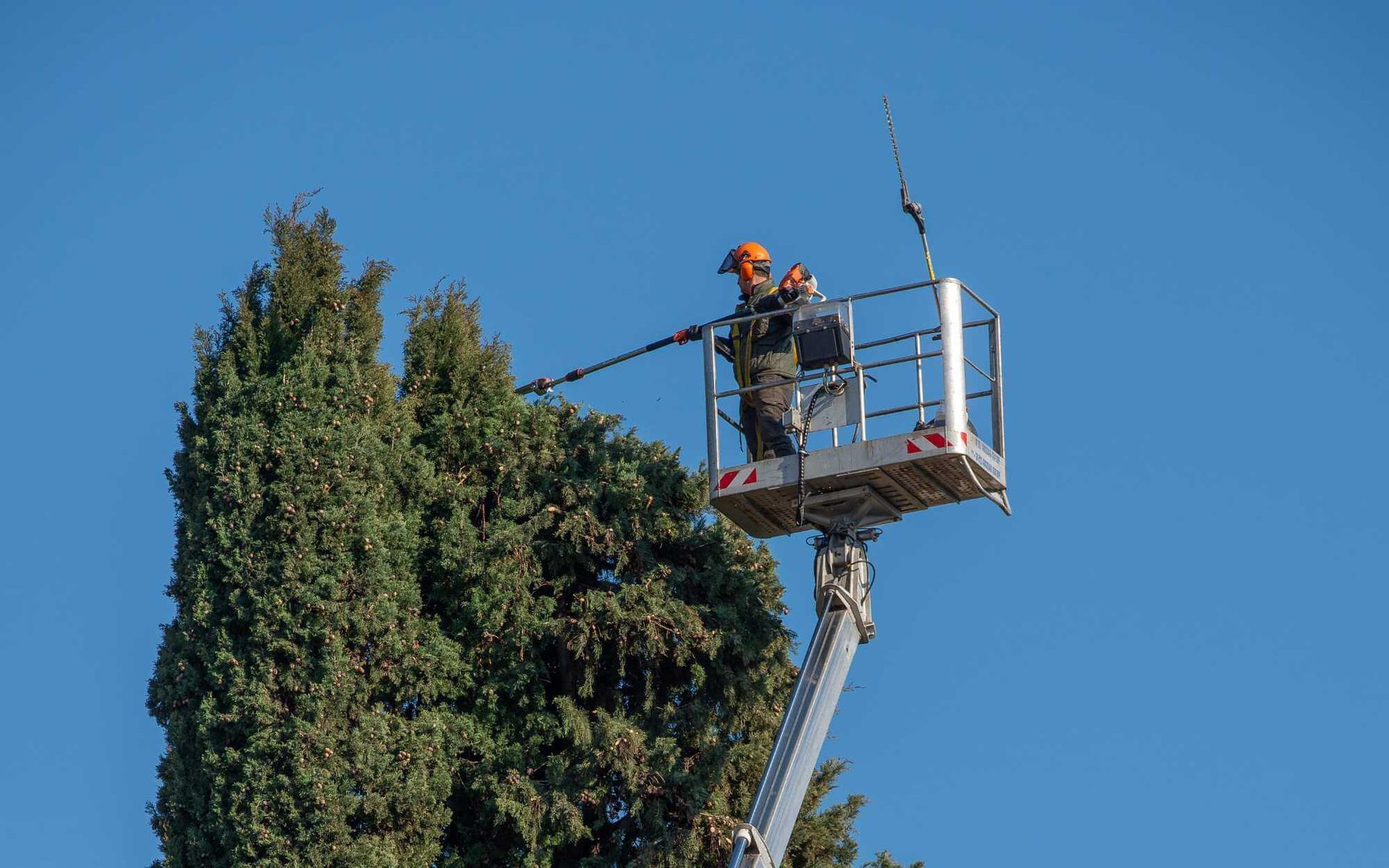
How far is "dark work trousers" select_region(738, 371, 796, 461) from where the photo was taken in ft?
70.0

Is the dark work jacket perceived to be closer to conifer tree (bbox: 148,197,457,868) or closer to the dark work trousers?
the dark work trousers

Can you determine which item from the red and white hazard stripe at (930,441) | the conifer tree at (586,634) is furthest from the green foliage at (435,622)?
the red and white hazard stripe at (930,441)

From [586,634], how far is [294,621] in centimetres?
304

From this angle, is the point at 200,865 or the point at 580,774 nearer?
the point at 200,865

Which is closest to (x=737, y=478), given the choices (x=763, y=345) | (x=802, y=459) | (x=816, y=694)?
(x=802, y=459)

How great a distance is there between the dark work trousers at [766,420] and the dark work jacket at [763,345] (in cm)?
8

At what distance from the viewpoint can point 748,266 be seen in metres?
22.3

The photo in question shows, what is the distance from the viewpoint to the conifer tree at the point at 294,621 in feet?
66.5

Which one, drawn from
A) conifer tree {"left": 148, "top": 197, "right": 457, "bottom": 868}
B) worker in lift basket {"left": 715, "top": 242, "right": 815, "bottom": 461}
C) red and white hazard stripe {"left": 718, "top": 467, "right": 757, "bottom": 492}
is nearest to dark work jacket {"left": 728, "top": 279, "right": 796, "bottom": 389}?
worker in lift basket {"left": 715, "top": 242, "right": 815, "bottom": 461}

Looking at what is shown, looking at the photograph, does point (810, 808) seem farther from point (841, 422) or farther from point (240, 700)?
point (240, 700)

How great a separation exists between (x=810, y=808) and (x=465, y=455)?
5.03 m

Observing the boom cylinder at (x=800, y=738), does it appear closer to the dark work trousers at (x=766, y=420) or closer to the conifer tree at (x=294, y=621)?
the dark work trousers at (x=766, y=420)

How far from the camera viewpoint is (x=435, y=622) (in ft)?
72.9

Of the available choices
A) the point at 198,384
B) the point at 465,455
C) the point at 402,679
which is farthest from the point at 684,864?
the point at 198,384
